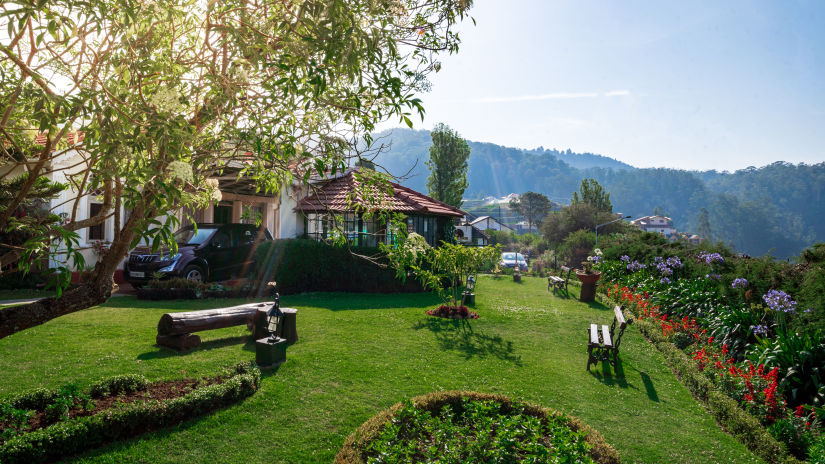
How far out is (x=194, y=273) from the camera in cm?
1362

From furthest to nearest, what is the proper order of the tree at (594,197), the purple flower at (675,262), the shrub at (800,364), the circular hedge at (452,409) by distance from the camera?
1. the tree at (594,197)
2. the purple flower at (675,262)
3. the shrub at (800,364)
4. the circular hedge at (452,409)

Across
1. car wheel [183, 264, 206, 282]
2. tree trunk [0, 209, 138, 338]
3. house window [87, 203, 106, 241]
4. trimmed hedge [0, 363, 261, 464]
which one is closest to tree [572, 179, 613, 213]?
car wheel [183, 264, 206, 282]

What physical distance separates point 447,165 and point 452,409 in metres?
37.9

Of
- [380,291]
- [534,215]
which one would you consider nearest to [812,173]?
[534,215]

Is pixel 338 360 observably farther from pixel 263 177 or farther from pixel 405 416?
pixel 263 177

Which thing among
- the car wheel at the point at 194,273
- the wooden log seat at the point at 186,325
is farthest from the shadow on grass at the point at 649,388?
the car wheel at the point at 194,273

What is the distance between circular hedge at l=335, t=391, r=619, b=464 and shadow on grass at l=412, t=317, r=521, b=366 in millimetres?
2318

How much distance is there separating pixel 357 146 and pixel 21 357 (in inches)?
261

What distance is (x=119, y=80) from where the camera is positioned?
11.1 ft

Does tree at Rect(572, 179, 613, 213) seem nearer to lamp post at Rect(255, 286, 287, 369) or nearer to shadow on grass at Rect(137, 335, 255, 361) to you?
shadow on grass at Rect(137, 335, 255, 361)

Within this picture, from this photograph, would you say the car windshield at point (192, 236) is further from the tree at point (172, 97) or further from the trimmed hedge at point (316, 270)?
the tree at point (172, 97)

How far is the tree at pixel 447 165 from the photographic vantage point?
138 feet

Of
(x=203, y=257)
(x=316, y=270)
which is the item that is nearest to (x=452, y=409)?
(x=316, y=270)

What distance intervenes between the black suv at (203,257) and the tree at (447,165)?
90.5 feet
